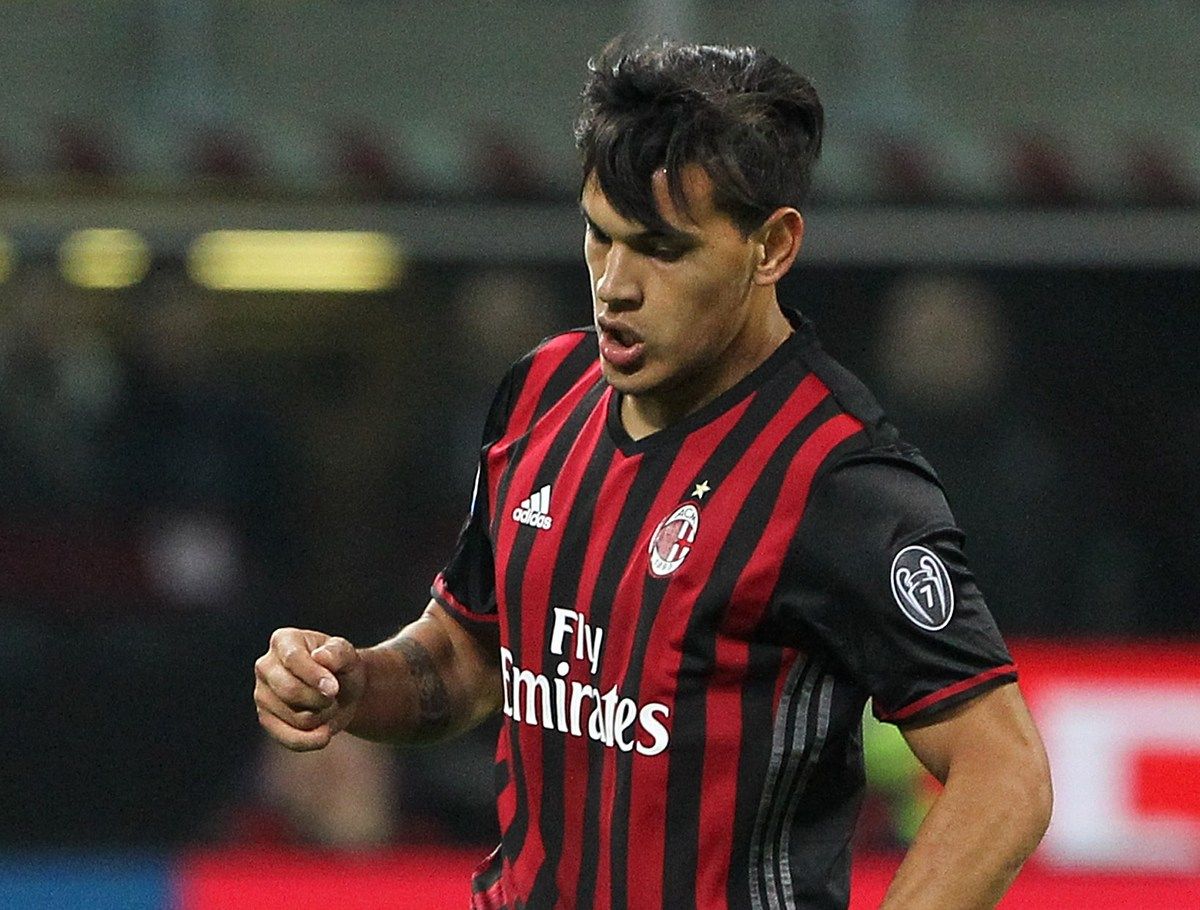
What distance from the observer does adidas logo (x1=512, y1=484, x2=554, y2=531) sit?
2457 mm

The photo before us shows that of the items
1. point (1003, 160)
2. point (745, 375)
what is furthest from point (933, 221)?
point (745, 375)

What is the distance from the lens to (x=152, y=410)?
7.68 m

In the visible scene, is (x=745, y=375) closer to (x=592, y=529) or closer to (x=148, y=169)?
(x=592, y=529)

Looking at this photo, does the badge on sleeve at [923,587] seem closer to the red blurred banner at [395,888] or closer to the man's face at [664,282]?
the man's face at [664,282]

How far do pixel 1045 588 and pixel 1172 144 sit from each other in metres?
1.53

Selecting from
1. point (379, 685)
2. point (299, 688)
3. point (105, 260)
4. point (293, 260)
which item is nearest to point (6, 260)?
point (105, 260)

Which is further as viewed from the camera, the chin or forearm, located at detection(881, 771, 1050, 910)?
the chin

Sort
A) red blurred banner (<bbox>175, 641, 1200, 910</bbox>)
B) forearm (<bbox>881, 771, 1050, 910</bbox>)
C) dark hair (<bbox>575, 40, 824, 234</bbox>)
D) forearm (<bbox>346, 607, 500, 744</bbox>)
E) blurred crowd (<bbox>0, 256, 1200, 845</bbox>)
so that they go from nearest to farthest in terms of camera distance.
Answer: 1. forearm (<bbox>881, 771, 1050, 910</bbox>)
2. dark hair (<bbox>575, 40, 824, 234</bbox>)
3. forearm (<bbox>346, 607, 500, 744</bbox>)
4. red blurred banner (<bbox>175, 641, 1200, 910</bbox>)
5. blurred crowd (<bbox>0, 256, 1200, 845</bbox>)

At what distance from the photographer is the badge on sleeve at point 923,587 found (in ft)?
7.01

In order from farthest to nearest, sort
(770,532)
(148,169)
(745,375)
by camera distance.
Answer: (148,169) < (745,375) < (770,532)

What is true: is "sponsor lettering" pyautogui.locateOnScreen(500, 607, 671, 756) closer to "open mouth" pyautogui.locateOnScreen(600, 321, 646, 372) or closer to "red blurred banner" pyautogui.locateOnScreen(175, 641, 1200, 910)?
"open mouth" pyautogui.locateOnScreen(600, 321, 646, 372)

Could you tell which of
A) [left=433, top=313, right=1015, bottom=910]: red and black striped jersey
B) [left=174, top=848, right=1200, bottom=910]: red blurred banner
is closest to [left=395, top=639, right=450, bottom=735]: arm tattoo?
[left=433, top=313, right=1015, bottom=910]: red and black striped jersey

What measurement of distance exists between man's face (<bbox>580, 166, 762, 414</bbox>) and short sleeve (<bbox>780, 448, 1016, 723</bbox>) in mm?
199

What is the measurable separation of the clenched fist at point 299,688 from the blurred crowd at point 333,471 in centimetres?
503
